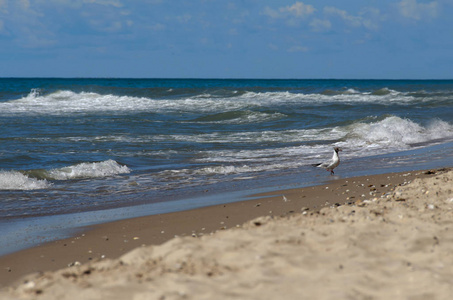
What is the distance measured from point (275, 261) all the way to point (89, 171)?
23.4 feet

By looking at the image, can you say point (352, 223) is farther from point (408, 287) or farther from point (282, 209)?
point (282, 209)

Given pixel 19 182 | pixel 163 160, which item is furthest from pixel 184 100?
pixel 19 182

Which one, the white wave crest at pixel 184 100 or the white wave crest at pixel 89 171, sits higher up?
the white wave crest at pixel 184 100

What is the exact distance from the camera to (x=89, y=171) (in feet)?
32.7

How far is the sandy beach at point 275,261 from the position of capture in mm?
3109

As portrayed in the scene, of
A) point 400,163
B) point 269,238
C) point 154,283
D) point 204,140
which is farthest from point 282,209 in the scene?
point 204,140

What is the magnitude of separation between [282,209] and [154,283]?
322 centimetres

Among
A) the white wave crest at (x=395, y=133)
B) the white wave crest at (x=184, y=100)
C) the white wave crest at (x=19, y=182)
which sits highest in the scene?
the white wave crest at (x=184, y=100)

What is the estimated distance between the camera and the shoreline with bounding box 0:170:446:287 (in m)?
4.69

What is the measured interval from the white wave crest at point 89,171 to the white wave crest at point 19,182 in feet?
2.06

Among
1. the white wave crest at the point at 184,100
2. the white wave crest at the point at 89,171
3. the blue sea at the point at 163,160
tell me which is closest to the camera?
the blue sea at the point at 163,160

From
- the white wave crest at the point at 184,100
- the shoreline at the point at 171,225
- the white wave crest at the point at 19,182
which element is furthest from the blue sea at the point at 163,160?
the white wave crest at the point at 184,100

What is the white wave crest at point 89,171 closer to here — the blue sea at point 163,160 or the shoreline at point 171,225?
the blue sea at point 163,160

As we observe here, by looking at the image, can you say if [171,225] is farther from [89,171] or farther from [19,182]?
[89,171]
